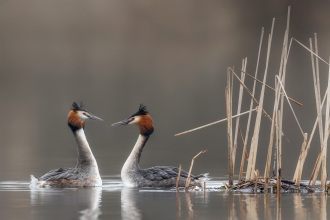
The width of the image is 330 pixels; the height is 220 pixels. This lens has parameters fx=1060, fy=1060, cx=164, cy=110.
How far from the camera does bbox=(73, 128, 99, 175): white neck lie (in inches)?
563

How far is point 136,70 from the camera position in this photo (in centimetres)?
4562

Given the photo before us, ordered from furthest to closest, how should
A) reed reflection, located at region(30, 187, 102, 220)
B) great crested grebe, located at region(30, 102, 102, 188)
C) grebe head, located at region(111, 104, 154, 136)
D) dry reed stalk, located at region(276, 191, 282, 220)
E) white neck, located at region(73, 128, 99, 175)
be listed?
grebe head, located at region(111, 104, 154, 136) → white neck, located at region(73, 128, 99, 175) → great crested grebe, located at region(30, 102, 102, 188) → reed reflection, located at region(30, 187, 102, 220) → dry reed stalk, located at region(276, 191, 282, 220)

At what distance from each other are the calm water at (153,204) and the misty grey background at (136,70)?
13.2 feet

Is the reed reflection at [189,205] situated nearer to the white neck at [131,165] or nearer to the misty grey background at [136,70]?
the white neck at [131,165]

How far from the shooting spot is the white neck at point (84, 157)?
1430 cm

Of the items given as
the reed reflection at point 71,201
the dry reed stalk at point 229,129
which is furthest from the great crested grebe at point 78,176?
the dry reed stalk at point 229,129

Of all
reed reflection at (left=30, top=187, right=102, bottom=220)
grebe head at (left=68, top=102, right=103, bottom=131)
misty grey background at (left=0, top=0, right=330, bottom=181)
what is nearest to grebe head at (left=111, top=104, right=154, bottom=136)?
grebe head at (left=68, top=102, right=103, bottom=131)

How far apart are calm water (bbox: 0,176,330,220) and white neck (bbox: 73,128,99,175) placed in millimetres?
902

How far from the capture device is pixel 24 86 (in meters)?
40.7

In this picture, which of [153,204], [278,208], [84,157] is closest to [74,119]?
[84,157]

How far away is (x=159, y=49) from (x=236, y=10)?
4697 millimetres

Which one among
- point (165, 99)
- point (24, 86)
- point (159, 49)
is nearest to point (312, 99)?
point (165, 99)

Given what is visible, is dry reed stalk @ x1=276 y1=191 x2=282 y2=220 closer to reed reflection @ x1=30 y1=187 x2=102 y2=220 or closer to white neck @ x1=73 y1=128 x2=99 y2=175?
reed reflection @ x1=30 y1=187 x2=102 y2=220

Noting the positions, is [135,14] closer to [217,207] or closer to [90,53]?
[90,53]
